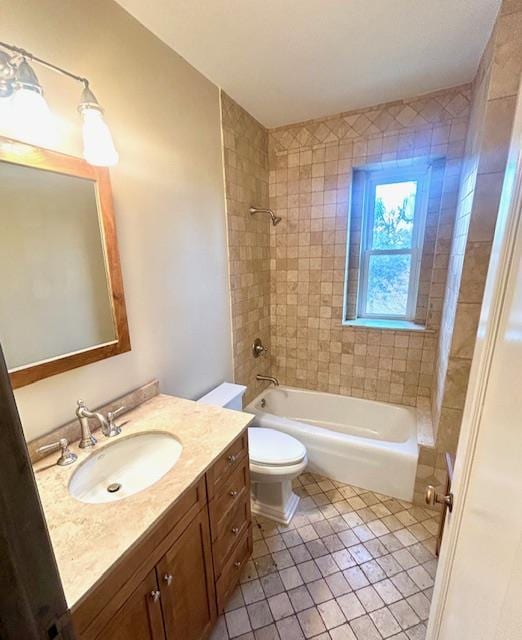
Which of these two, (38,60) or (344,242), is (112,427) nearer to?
(38,60)

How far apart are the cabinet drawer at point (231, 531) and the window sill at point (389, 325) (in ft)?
5.13

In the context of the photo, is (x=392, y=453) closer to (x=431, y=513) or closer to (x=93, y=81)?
(x=431, y=513)

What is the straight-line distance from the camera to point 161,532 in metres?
0.84

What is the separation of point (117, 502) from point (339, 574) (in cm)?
122

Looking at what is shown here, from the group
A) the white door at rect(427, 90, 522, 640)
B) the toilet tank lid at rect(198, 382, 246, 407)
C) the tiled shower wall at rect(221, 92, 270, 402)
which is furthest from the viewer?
the tiled shower wall at rect(221, 92, 270, 402)

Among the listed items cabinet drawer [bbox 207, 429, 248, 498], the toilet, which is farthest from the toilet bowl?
cabinet drawer [bbox 207, 429, 248, 498]

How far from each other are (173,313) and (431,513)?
1.94 meters

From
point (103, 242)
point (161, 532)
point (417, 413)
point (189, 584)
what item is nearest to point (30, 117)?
point (103, 242)

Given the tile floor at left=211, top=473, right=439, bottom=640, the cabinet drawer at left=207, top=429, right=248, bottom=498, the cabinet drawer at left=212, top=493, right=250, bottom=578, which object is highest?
the cabinet drawer at left=207, top=429, right=248, bottom=498

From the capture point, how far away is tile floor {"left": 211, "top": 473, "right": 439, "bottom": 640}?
1236 mm

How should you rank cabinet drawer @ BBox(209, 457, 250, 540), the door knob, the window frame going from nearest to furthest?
1. the door knob
2. cabinet drawer @ BBox(209, 457, 250, 540)
3. the window frame

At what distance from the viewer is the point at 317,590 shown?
137 cm

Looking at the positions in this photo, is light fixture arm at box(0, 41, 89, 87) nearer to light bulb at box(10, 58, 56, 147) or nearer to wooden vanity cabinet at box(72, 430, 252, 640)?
light bulb at box(10, 58, 56, 147)

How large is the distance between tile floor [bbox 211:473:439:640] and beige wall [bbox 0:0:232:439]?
3.22 ft
